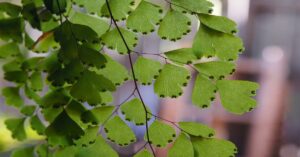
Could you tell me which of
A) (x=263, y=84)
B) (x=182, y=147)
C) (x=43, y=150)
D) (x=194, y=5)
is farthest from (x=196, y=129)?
(x=263, y=84)

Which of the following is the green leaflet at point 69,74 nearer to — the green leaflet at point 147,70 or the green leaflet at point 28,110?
the green leaflet at point 147,70

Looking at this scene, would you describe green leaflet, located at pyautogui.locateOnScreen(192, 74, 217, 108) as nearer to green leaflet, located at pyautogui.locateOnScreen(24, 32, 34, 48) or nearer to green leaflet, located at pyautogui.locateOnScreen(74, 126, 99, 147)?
green leaflet, located at pyautogui.locateOnScreen(74, 126, 99, 147)

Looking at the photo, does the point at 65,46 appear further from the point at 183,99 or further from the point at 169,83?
the point at 183,99

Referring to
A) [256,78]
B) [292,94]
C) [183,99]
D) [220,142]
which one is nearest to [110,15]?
[220,142]

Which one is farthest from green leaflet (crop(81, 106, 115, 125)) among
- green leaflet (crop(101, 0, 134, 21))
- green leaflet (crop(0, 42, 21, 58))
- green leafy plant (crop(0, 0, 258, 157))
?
green leaflet (crop(0, 42, 21, 58))

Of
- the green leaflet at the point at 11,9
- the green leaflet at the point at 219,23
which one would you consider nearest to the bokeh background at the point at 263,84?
the green leaflet at the point at 11,9

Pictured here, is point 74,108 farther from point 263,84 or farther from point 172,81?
point 263,84
